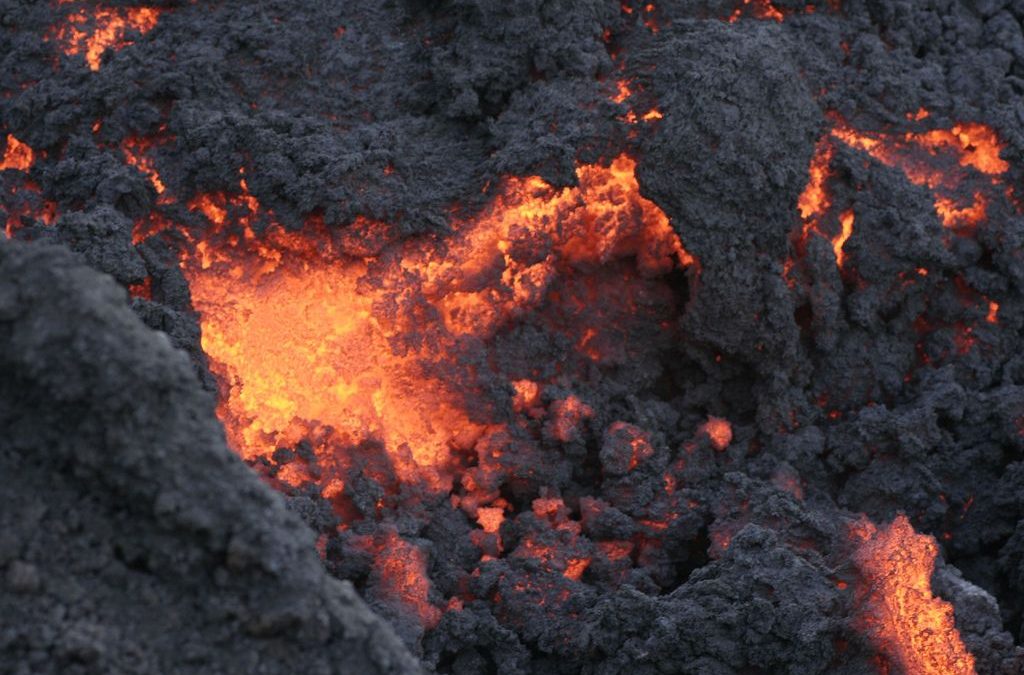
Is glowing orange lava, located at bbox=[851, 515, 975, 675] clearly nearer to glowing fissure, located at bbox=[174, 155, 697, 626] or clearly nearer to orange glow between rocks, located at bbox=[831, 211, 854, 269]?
glowing fissure, located at bbox=[174, 155, 697, 626]

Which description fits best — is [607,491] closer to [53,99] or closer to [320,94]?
[320,94]

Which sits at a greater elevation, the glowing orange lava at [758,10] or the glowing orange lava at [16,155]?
the glowing orange lava at [758,10]

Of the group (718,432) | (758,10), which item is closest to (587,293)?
(718,432)

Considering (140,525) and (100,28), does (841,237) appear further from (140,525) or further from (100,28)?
(140,525)

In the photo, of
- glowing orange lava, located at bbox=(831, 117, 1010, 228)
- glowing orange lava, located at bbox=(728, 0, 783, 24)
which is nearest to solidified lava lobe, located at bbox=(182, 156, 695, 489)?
glowing orange lava, located at bbox=(728, 0, 783, 24)

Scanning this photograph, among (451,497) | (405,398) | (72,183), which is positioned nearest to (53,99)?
(72,183)

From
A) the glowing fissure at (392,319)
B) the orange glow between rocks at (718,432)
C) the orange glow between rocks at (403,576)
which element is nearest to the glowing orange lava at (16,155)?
the glowing fissure at (392,319)

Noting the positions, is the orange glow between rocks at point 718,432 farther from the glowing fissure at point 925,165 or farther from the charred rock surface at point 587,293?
the glowing fissure at point 925,165
